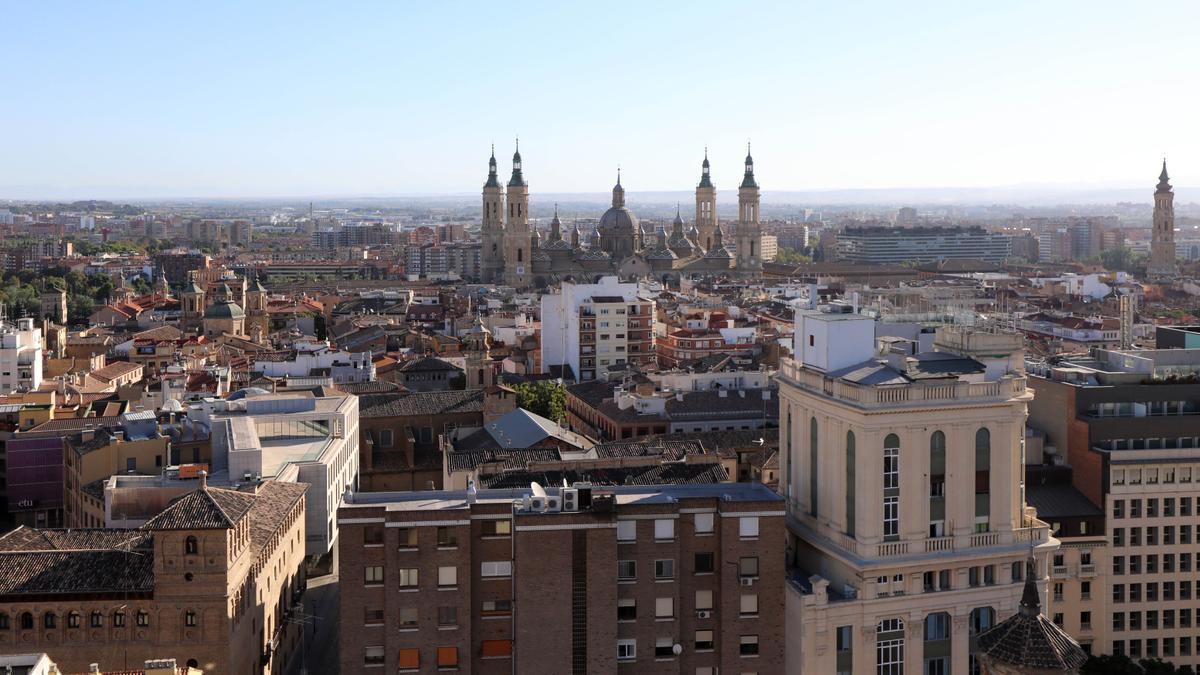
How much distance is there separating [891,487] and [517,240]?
103972 millimetres

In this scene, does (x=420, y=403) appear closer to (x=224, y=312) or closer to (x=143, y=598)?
(x=143, y=598)

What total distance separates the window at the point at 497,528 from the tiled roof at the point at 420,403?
67.5 feet

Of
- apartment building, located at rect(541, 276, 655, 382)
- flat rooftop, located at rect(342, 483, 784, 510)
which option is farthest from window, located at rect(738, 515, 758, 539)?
apartment building, located at rect(541, 276, 655, 382)

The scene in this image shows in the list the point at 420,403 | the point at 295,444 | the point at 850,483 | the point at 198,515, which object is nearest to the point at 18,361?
the point at 420,403

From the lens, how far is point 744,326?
68750 mm

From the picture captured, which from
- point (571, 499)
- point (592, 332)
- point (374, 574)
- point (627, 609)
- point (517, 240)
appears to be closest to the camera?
point (374, 574)

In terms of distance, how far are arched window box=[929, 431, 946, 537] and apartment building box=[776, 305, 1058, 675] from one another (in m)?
0.02

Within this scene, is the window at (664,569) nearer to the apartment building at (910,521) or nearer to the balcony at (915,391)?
the apartment building at (910,521)

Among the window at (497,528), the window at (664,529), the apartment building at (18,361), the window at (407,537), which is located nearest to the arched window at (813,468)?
the window at (664,529)

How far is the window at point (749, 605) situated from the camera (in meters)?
23.4

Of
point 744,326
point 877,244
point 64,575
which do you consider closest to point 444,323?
point 744,326

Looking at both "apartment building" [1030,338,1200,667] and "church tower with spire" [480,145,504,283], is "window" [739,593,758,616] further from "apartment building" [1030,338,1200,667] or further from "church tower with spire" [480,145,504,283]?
"church tower with spire" [480,145,504,283]

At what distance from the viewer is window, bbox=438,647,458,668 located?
2258 centimetres

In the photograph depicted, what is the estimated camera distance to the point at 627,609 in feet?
76.0
